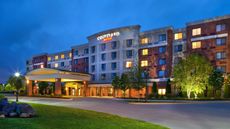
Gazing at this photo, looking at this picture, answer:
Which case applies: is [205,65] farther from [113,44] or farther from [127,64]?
[113,44]

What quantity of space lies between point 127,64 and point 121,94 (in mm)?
7693

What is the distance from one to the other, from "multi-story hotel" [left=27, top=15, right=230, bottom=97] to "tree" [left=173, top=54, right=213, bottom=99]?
8713 mm

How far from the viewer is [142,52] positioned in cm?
6731

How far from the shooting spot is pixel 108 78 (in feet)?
242

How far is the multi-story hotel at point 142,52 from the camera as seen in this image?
2152 inches

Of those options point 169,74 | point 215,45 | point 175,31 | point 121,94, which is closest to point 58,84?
point 121,94

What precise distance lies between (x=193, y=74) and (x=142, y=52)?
882 inches

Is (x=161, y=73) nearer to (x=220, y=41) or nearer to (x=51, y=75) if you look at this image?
(x=220, y=41)

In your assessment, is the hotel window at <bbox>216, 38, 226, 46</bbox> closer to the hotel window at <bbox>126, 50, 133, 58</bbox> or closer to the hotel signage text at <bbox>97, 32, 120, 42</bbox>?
the hotel window at <bbox>126, 50, 133, 58</bbox>

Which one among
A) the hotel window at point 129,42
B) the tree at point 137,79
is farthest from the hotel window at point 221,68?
the hotel window at point 129,42

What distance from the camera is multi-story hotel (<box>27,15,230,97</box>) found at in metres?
54.7

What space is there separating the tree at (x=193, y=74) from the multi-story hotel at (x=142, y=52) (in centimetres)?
871

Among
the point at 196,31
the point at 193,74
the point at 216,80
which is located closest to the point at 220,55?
the point at 196,31

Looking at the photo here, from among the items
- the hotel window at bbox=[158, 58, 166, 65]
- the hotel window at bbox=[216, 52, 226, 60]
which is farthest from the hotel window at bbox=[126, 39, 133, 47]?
the hotel window at bbox=[216, 52, 226, 60]
